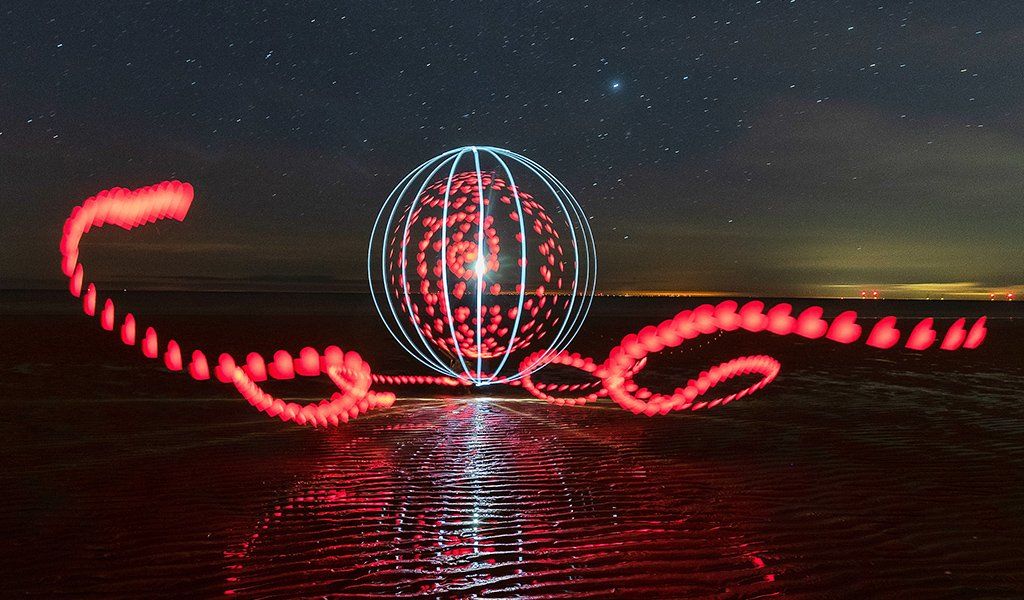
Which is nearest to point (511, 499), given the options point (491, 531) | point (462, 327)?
point (491, 531)

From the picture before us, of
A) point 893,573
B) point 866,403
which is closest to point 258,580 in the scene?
point 893,573

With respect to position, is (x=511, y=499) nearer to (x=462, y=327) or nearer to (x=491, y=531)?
(x=491, y=531)

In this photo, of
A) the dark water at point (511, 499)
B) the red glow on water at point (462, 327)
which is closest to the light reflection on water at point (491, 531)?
the dark water at point (511, 499)

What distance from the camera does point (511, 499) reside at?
732 cm

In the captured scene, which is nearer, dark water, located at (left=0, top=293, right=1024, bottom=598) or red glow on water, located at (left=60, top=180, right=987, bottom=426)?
dark water, located at (left=0, top=293, right=1024, bottom=598)

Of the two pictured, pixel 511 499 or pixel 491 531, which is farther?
pixel 511 499

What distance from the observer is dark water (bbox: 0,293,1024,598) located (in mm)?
5359

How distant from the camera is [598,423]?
38.0 ft

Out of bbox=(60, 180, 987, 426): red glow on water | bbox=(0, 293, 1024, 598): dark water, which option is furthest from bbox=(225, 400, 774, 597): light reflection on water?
bbox=(60, 180, 987, 426): red glow on water

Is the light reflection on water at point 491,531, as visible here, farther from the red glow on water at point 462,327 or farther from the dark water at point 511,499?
the red glow on water at point 462,327

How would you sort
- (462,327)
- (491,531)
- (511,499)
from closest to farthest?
(491,531), (511,499), (462,327)

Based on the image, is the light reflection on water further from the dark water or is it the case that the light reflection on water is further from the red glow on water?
the red glow on water

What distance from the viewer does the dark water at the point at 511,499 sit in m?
5.36

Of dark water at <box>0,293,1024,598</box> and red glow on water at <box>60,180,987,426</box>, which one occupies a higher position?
red glow on water at <box>60,180,987,426</box>
